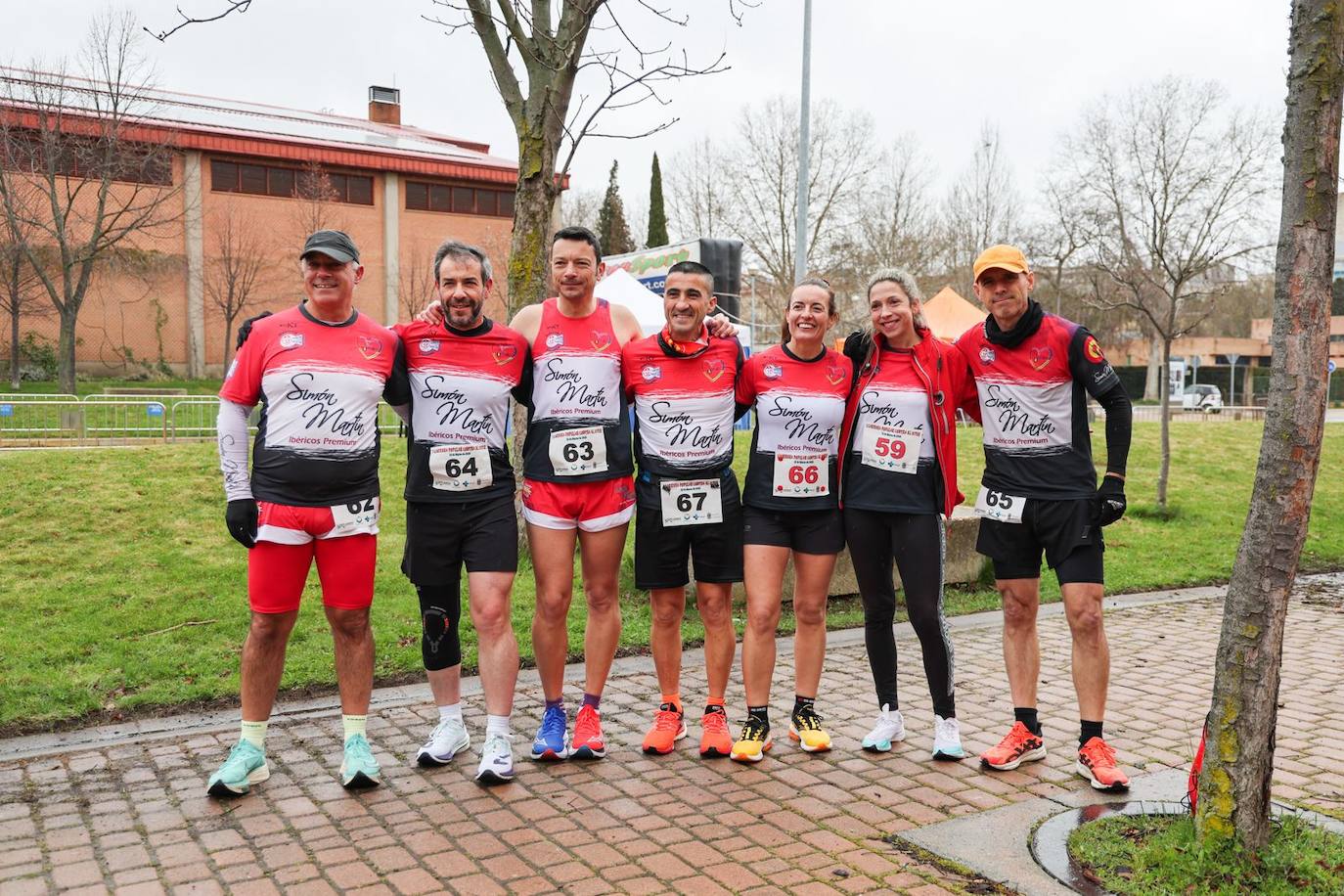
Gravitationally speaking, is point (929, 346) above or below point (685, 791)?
above

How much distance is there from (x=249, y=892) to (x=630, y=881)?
1206 mm

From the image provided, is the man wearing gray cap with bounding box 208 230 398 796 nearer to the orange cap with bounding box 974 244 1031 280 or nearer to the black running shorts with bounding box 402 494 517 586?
the black running shorts with bounding box 402 494 517 586

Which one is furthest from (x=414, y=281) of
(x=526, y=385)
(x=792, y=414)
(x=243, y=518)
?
(x=243, y=518)

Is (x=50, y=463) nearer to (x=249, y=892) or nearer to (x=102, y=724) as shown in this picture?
(x=102, y=724)

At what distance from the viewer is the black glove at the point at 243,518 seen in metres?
4.20

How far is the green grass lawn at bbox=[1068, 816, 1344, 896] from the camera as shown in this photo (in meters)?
3.42

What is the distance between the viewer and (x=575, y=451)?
4684mm

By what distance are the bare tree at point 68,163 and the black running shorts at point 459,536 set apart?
24635mm

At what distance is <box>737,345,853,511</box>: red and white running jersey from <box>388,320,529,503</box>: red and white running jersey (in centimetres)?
111

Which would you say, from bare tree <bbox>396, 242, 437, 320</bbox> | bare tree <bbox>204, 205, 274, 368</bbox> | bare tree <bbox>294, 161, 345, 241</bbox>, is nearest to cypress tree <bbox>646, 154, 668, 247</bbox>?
bare tree <bbox>396, 242, 437, 320</bbox>

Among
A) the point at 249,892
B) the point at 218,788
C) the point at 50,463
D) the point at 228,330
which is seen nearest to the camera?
the point at 249,892

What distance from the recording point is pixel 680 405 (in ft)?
15.9

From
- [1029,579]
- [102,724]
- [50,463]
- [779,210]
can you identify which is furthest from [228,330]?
[1029,579]

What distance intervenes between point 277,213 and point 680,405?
3408 centimetres
